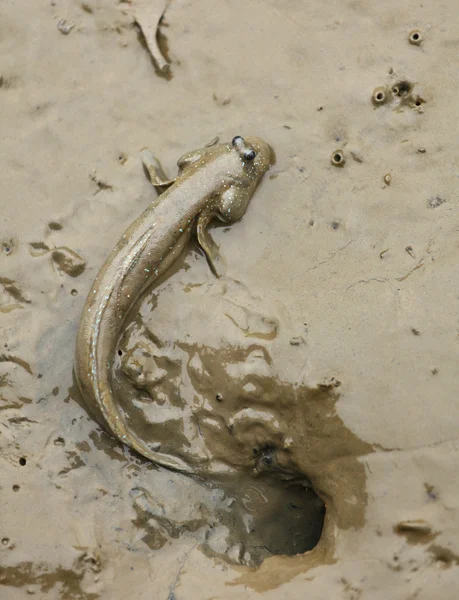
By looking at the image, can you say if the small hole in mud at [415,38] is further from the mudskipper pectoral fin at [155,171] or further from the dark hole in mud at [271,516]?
the dark hole in mud at [271,516]

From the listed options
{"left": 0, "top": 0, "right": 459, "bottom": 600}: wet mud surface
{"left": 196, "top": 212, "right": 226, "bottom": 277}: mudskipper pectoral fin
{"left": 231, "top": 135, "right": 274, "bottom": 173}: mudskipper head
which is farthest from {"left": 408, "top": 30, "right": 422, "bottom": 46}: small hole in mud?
{"left": 196, "top": 212, "right": 226, "bottom": 277}: mudskipper pectoral fin

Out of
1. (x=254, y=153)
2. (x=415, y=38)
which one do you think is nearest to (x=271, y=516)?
(x=254, y=153)

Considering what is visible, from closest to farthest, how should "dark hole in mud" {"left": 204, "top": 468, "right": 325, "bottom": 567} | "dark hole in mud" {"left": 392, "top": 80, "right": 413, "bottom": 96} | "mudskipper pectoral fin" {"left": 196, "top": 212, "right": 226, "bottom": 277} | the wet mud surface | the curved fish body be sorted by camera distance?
the wet mud surface < the curved fish body < "dark hole in mud" {"left": 204, "top": 468, "right": 325, "bottom": 567} < "mudskipper pectoral fin" {"left": 196, "top": 212, "right": 226, "bottom": 277} < "dark hole in mud" {"left": 392, "top": 80, "right": 413, "bottom": 96}

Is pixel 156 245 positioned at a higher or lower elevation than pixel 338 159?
lower

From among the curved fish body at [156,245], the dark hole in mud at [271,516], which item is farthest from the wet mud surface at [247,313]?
the curved fish body at [156,245]

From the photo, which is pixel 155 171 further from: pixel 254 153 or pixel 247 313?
pixel 247 313

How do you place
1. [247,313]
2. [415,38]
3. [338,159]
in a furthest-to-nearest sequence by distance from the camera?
[415,38] → [338,159] → [247,313]

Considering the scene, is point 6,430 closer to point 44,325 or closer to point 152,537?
point 44,325

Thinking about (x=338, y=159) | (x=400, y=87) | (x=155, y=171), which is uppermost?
(x=400, y=87)

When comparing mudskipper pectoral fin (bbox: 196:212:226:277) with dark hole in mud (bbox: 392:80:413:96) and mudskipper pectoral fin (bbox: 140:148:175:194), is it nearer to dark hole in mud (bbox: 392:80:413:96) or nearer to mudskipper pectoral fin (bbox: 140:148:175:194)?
mudskipper pectoral fin (bbox: 140:148:175:194)
